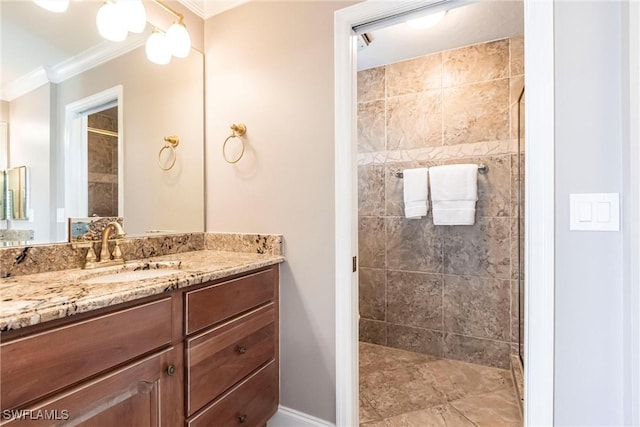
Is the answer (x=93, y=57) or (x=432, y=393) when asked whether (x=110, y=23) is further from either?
(x=432, y=393)

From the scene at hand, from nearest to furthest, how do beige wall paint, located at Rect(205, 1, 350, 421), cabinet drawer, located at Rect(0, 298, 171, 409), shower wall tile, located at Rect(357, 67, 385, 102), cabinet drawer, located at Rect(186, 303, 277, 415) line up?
cabinet drawer, located at Rect(0, 298, 171, 409), cabinet drawer, located at Rect(186, 303, 277, 415), beige wall paint, located at Rect(205, 1, 350, 421), shower wall tile, located at Rect(357, 67, 385, 102)

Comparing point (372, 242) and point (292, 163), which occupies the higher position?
point (292, 163)

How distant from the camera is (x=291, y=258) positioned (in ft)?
5.12

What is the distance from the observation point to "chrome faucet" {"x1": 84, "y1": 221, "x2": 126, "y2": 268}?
1277mm

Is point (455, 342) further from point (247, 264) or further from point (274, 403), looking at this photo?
point (247, 264)

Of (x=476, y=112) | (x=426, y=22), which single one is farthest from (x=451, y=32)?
(x=476, y=112)

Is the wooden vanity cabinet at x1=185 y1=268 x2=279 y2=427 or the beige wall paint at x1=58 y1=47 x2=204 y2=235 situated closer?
the wooden vanity cabinet at x1=185 y1=268 x2=279 y2=427

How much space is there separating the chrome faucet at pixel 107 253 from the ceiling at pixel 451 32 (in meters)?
1.76

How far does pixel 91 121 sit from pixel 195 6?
3.09ft

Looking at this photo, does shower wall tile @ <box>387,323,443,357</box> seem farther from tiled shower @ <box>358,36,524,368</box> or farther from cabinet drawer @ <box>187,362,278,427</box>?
cabinet drawer @ <box>187,362,278,427</box>

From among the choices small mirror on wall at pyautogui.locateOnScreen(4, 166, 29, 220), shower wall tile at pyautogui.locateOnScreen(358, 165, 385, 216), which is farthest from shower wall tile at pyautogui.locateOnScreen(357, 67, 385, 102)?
small mirror on wall at pyautogui.locateOnScreen(4, 166, 29, 220)

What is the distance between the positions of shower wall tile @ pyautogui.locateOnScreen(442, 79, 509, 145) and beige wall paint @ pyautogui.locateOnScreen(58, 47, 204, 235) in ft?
5.99

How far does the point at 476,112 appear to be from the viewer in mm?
2295
